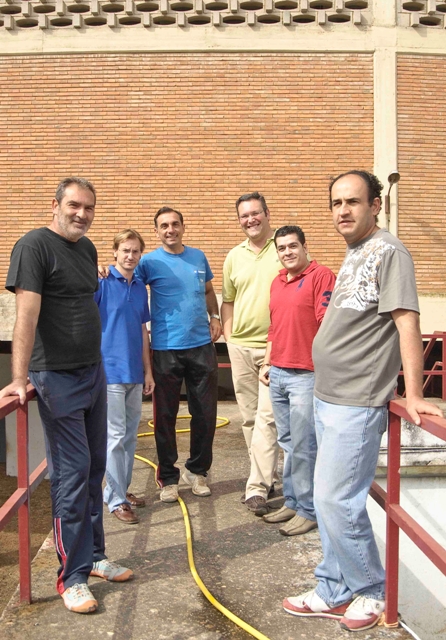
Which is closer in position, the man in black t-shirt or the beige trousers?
the man in black t-shirt

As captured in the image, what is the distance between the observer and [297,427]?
4031 millimetres

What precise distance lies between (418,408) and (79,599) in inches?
74.5

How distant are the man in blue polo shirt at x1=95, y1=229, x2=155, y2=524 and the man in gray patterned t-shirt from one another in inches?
68.5

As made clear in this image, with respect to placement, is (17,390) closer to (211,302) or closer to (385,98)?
(211,302)

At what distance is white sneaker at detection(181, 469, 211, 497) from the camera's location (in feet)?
16.1

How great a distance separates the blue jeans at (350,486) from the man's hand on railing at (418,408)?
24cm

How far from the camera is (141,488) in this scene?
5.22 m

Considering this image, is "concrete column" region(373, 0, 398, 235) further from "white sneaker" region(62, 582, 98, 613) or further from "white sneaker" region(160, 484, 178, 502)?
"white sneaker" region(62, 582, 98, 613)

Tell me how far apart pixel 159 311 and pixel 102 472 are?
5.17ft

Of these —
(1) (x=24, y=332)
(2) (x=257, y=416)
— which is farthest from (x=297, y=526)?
(1) (x=24, y=332)

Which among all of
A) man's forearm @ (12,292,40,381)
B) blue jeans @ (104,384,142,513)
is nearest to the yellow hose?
blue jeans @ (104,384,142,513)

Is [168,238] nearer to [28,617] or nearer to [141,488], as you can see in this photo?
[141,488]

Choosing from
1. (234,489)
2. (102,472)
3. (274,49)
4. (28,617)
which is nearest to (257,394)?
(234,489)

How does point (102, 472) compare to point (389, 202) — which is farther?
point (389, 202)
